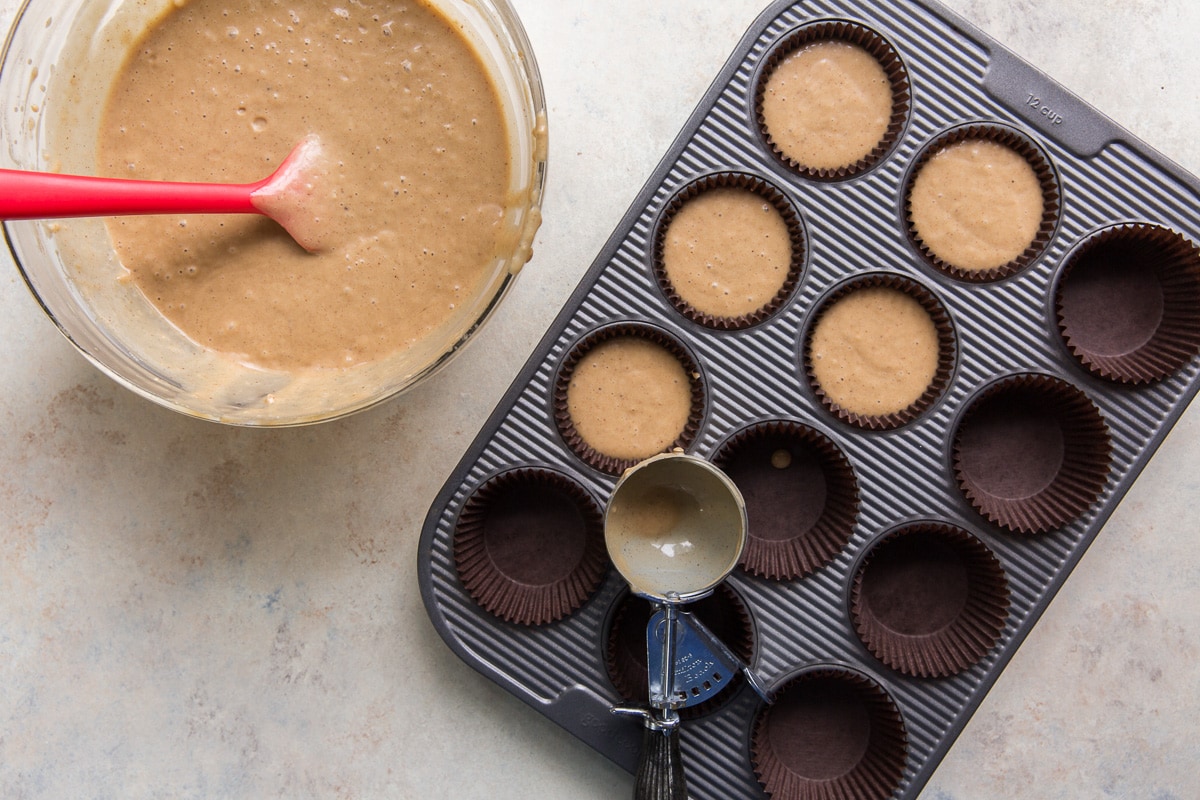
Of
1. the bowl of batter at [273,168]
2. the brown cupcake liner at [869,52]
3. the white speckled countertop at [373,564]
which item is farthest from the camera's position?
the white speckled countertop at [373,564]

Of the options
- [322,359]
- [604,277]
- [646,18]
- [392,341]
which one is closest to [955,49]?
[646,18]

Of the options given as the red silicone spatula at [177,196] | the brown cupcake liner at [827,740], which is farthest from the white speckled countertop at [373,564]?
the red silicone spatula at [177,196]

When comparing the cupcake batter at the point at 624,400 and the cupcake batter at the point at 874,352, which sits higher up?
the cupcake batter at the point at 874,352

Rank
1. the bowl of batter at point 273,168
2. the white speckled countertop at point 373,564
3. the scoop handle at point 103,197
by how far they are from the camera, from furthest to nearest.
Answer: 1. the white speckled countertop at point 373,564
2. the bowl of batter at point 273,168
3. the scoop handle at point 103,197

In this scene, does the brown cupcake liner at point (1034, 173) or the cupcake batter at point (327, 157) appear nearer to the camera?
the cupcake batter at point (327, 157)

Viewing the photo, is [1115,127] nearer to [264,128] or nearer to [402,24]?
[402,24]

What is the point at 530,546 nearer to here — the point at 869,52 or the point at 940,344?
the point at 940,344

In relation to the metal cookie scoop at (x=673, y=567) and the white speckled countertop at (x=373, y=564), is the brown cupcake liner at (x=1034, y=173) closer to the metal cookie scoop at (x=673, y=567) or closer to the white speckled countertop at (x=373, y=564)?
the white speckled countertop at (x=373, y=564)

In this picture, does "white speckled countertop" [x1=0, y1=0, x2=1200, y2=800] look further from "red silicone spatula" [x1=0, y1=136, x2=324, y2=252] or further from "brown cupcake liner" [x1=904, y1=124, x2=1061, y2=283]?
"red silicone spatula" [x1=0, y1=136, x2=324, y2=252]
